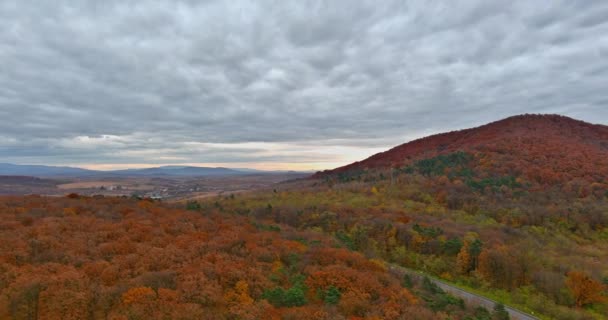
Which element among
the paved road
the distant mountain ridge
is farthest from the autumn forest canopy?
the paved road

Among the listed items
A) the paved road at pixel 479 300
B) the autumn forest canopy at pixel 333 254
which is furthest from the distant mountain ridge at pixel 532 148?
the paved road at pixel 479 300

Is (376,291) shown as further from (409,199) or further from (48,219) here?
(409,199)

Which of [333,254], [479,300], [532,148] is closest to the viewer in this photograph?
[333,254]

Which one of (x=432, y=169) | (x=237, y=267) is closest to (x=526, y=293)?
(x=237, y=267)

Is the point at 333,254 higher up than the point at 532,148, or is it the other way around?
the point at 532,148

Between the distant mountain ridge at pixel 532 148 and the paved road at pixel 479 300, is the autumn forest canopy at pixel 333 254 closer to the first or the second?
the distant mountain ridge at pixel 532 148

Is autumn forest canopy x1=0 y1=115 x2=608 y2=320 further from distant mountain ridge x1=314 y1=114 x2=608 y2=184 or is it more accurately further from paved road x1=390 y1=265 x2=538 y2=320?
paved road x1=390 y1=265 x2=538 y2=320

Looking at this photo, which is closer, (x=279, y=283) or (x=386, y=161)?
(x=279, y=283)

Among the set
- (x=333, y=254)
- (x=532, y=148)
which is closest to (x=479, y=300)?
(x=333, y=254)

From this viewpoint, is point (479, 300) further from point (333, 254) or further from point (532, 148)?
point (532, 148)
